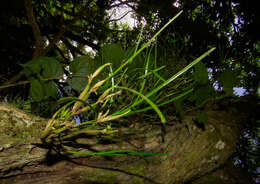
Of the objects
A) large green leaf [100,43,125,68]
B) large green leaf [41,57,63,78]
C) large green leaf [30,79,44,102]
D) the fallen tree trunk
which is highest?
large green leaf [100,43,125,68]

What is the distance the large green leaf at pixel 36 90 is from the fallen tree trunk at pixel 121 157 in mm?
62

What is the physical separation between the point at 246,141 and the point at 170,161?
672 mm

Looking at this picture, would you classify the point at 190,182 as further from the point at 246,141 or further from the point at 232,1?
the point at 232,1

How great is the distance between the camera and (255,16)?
85 cm

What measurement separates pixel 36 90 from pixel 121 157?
179mm

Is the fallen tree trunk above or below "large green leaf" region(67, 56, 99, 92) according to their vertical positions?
below

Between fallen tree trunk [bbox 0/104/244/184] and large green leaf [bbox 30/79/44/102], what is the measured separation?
6 centimetres

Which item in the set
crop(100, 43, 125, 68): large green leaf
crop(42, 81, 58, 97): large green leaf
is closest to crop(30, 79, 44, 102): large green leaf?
crop(42, 81, 58, 97): large green leaf

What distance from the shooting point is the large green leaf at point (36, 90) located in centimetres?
A: 19

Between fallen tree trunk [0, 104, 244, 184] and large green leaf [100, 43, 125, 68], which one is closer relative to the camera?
fallen tree trunk [0, 104, 244, 184]

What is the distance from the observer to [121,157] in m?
0.24

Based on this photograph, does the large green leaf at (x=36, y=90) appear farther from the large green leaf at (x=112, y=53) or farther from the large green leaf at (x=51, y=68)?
the large green leaf at (x=112, y=53)

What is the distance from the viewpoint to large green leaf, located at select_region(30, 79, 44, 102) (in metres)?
0.19

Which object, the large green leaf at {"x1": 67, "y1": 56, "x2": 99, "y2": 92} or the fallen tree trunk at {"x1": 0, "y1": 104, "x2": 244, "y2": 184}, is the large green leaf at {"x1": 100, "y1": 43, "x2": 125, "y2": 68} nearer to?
the large green leaf at {"x1": 67, "y1": 56, "x2": 99, "y2": 92}
